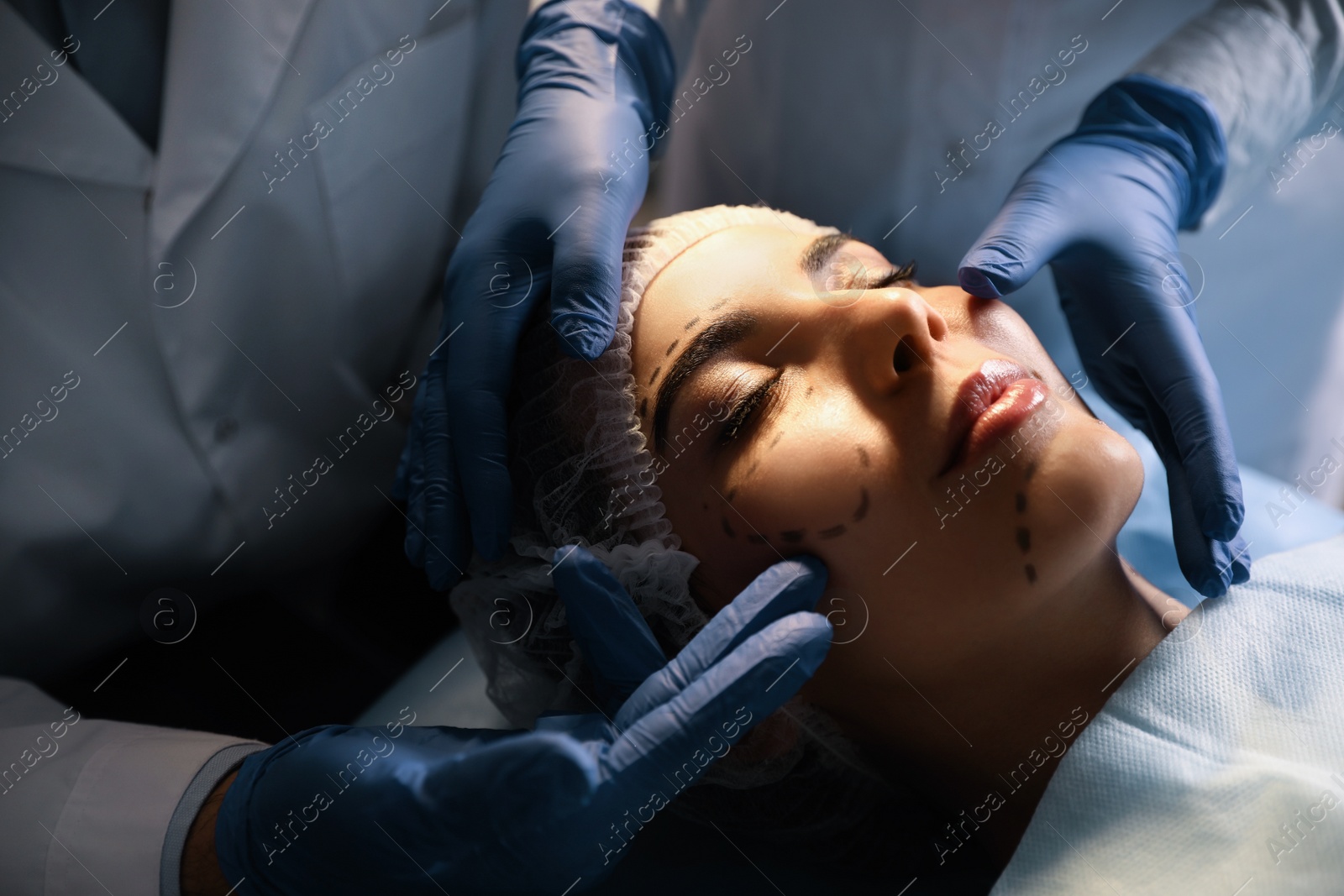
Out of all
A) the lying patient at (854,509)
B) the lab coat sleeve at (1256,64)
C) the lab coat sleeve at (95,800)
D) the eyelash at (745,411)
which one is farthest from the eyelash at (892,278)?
the lab coat sleeve at (95,800)

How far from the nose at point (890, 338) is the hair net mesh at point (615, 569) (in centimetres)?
29

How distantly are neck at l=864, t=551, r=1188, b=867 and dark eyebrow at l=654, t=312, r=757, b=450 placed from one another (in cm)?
45

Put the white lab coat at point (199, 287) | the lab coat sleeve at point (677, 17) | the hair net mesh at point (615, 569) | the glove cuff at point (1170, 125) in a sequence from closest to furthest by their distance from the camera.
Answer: the hair net mesh at point (615, 569) → the white lab coat at point (199, 287) → the glove cuff at point (1170, 125) → the lab coat sleeve at point (677, 17)

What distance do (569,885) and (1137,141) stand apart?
1.45 m

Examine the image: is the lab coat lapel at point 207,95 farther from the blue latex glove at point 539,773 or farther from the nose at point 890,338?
the nose at point 890,338

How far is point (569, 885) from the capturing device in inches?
39.9

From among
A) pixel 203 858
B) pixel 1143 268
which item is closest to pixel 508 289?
pixel 203 858

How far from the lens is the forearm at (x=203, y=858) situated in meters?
1.10

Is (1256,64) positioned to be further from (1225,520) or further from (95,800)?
(95,800)

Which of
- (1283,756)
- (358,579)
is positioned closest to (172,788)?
(358,579)

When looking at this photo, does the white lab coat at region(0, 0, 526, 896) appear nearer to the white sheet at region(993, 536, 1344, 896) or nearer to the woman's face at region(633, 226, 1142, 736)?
the woman's face at region(633, 226, 1142, 736)

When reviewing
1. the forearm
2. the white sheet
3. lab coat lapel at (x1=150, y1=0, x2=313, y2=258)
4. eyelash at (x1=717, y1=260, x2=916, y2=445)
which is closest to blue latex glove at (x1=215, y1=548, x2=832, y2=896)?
the forearm

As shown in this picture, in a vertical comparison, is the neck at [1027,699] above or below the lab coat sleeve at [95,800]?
below

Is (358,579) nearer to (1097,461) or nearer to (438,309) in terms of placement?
(438,309)
